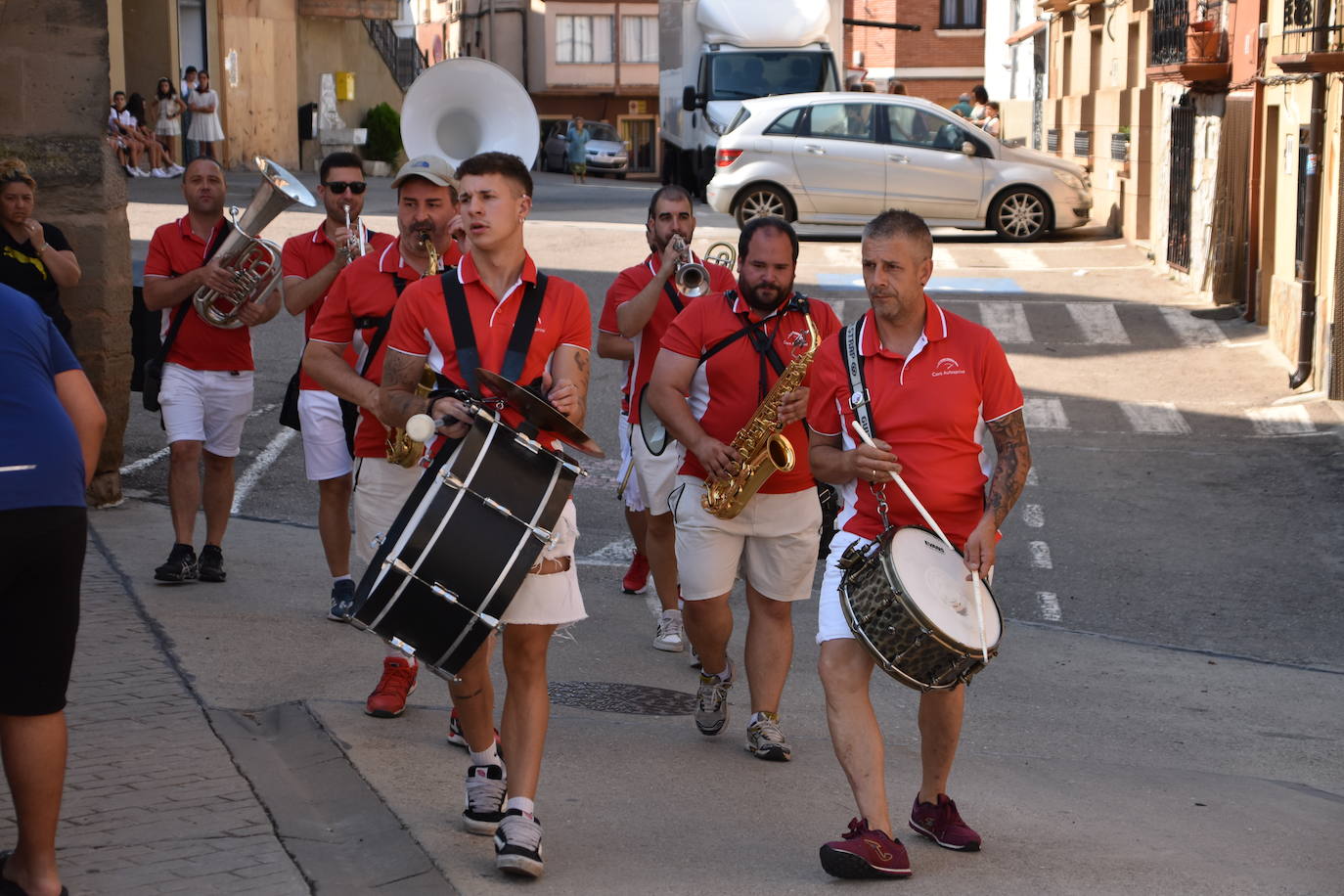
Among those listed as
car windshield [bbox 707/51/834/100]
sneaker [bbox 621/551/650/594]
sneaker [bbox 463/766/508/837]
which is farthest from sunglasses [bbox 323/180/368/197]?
car windshield [bbox 707/51/834/100]

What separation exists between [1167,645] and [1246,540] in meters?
2.13

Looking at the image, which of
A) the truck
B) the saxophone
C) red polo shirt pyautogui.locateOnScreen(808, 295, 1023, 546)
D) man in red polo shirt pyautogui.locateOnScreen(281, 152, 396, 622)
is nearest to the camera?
red polo shirt pyautogui.locateOnScreen(808, 295, 1023, 546)

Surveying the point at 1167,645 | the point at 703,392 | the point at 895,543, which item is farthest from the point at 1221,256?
the point at 895,543

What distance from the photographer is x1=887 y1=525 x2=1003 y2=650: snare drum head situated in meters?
4.57

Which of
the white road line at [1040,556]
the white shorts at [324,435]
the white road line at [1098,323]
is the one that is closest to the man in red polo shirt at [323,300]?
the white shorts at [324,435]

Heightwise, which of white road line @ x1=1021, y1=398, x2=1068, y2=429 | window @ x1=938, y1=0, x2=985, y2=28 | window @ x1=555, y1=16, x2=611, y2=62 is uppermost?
window @ x1=555, y1=16, x2=611, y2=62

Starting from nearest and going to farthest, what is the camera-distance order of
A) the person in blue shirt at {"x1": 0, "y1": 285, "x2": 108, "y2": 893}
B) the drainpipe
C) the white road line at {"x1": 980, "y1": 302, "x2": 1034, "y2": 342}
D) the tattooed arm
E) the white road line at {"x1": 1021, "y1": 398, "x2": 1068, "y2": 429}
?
the person in blue shirt at {"x1": 0, "y1": 285, "x2": 108, "y2": 893} → the tattooed arm → the white road line at {"x1": 1021, "y1": 398, "x2": 1068, "y2": 429} → the drainpipe → the white road line at {"x1": 980, "y1": 302, "x2": 1034, "y2": 342}

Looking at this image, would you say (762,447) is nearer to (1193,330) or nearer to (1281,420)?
(1281,420)

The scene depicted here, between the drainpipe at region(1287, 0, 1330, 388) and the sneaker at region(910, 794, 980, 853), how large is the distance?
9.81 m

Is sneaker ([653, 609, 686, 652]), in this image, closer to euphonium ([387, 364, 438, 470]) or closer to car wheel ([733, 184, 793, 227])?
euphonium ([387, 364, 438, 470])

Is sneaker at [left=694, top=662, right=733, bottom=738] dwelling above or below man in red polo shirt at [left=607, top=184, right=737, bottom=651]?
below

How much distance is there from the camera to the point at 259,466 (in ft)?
36.5

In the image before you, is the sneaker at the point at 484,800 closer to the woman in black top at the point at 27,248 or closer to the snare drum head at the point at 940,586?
the snare drum head at the point at 940,586

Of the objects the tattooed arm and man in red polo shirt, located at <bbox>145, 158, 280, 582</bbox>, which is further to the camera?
→ man in red polo shirt, located at <bbox>145, 158, 280, 582</bbox>
